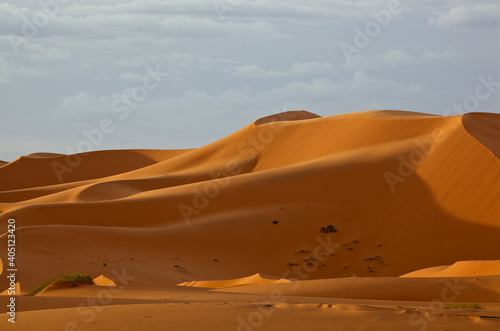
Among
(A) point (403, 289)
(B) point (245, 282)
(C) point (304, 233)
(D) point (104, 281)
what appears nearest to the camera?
(A) point (403, 289)

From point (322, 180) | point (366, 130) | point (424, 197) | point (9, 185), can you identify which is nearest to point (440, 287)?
point (424, 197)

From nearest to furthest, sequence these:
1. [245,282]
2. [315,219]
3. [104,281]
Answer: [104,281] < [245,282] < [315,219]

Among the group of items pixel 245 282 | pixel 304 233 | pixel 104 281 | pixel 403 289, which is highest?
pixel 104 281

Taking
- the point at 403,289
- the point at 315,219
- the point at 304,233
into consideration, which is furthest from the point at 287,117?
the point at 403,289

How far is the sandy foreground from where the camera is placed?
14.5 metres

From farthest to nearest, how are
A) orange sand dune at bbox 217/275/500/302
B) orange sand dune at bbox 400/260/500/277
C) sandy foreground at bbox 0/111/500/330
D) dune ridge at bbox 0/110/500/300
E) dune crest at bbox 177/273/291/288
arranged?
dune ridge at bbox 0/110/500/300
dune crest at bbox 177/273/291/288
orange sand dune at bbox 400/260/500/277
sandy foreground at bbox 0/111/500/330
orange sand dune at bbox 217/275/500/302

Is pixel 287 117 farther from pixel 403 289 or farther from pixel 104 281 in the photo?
pixel 403 289

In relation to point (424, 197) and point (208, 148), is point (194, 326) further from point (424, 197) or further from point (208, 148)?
point (208, 148)

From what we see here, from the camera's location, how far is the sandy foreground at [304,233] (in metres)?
14.5

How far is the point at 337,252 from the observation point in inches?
984

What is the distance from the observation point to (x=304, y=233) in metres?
26.3

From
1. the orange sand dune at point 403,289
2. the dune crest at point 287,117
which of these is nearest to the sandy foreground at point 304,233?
the orange sand dune at point 403,289

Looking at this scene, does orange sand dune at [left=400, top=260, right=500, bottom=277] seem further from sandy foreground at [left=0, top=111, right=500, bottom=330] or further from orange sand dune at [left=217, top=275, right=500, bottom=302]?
orange sand dune at [left=217, top=275, right=500, bottom=302]

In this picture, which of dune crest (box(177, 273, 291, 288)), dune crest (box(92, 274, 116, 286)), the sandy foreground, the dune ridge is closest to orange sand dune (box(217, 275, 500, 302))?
the sandy foreground
